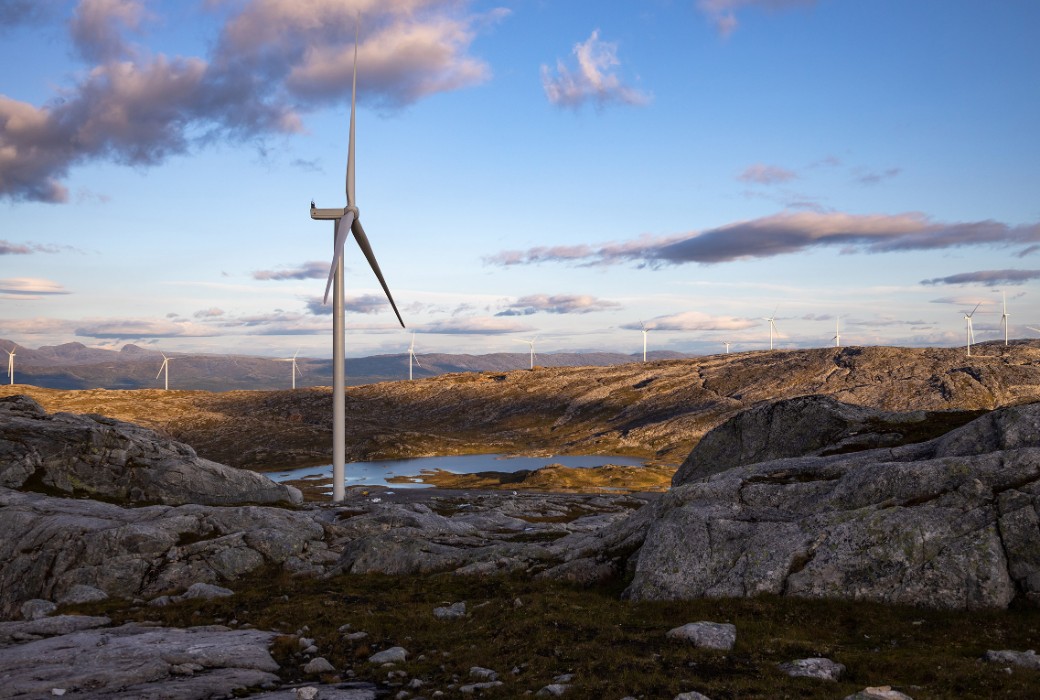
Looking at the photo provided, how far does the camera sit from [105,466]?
87812mm

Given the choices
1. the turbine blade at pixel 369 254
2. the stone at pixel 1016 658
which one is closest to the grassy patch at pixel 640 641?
the stone at pixel 1016 658

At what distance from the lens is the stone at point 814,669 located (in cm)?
2367

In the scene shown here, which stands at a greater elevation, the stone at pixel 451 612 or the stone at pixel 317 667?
the stone at pixel 317 667

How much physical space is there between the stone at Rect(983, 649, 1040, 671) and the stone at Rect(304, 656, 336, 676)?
24.1m

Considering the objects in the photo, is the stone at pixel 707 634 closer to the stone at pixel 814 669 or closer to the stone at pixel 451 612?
the stone at pixel 814 669

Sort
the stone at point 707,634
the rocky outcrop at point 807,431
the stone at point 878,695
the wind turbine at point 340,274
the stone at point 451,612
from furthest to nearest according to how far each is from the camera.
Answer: the wind turbine at point 340,274, the rocky outcrop at point 807,431, the stone at point 451,612, the stone at point 707,634, the stone at point 878,695

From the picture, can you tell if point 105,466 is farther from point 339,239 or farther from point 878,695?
point 878,695

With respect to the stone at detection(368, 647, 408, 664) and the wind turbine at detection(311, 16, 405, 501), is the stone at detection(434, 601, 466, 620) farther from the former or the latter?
the wind turbine at detection(311, 16, 405, 501)

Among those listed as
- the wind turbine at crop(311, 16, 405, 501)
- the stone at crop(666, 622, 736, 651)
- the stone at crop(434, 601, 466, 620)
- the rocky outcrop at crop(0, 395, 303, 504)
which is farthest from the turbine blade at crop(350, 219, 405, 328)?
the stone at crop(666, 622, 736, 651)

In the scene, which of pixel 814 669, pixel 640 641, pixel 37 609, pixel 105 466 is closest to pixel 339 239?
pixel 105 466

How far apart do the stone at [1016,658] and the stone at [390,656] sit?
21552 mm

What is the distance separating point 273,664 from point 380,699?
735 cm

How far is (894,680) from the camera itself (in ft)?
75.5

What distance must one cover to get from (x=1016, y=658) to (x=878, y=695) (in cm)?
682
